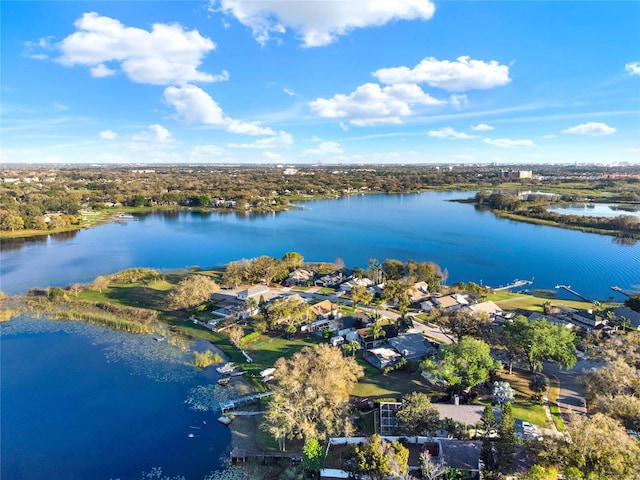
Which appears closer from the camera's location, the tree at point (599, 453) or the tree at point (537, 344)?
the tree at point (599, 453)

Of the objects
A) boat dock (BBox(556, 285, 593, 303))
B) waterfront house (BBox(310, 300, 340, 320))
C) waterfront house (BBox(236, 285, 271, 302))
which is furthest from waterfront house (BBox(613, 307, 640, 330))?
waterfront house (BBox(236, 285, 271, 302))

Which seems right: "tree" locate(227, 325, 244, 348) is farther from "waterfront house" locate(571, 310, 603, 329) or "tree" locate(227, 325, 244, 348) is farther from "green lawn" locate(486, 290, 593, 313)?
"waterfront house" locate(571, 310, 603, 329)

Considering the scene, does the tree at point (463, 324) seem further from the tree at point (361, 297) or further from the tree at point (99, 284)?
the tree at point (99, 284)

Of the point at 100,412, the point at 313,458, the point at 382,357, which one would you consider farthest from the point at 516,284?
the point at 100,412

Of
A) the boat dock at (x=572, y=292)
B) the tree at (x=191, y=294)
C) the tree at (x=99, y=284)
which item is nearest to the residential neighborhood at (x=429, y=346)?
the tree at (x=191, y=294)

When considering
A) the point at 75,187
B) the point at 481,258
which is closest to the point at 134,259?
the point at 481,258
